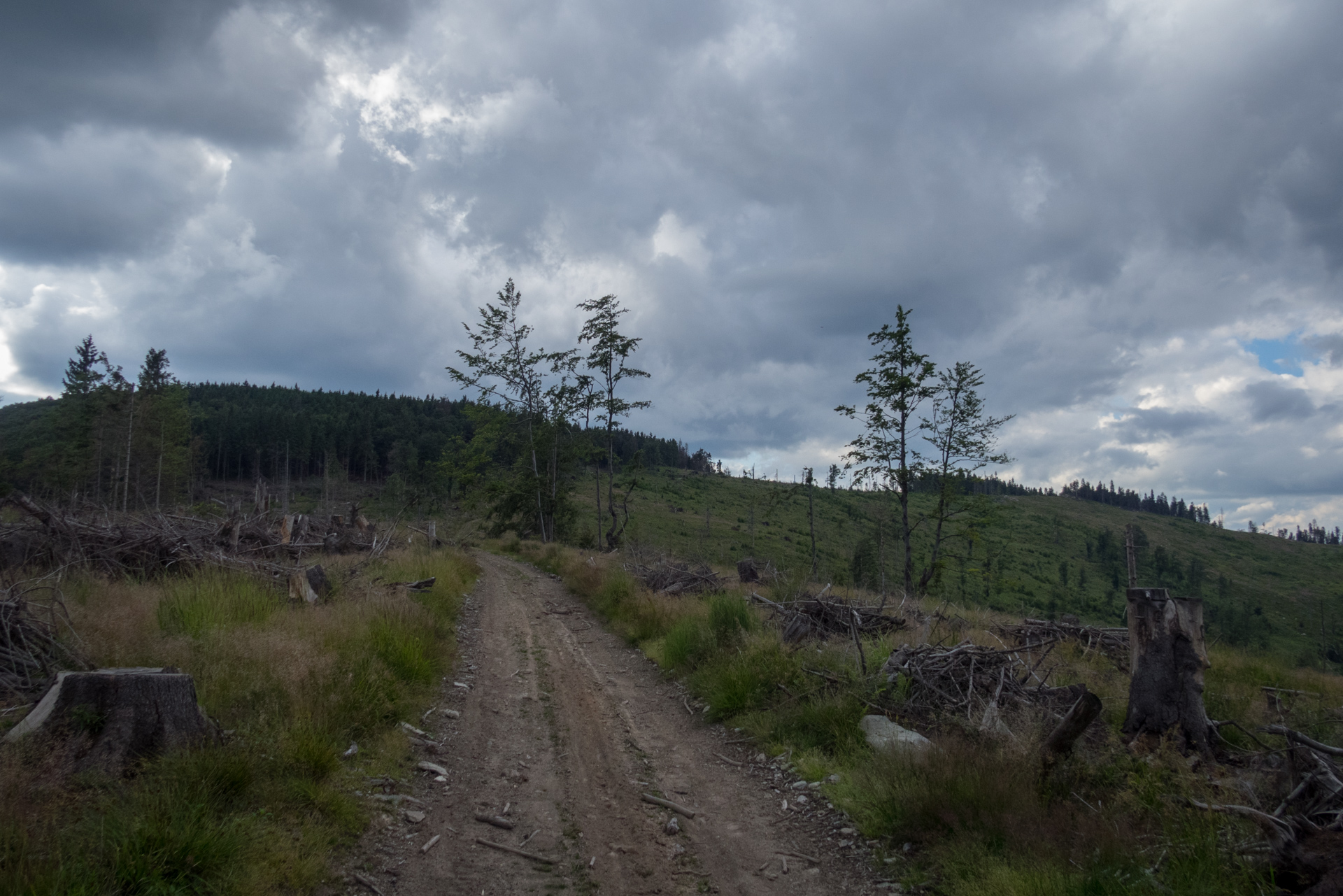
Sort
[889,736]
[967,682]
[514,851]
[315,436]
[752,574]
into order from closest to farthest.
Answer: [514,851], [889,736], [967,682], [752,574], [315,436]

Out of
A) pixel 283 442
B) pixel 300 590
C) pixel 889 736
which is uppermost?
pixel 283 442

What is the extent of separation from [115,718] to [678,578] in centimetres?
1200

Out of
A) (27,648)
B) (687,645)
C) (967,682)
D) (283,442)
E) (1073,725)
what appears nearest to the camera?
(1073,725)

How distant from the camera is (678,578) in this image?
1538cm

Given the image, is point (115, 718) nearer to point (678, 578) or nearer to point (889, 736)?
point (889, 736)

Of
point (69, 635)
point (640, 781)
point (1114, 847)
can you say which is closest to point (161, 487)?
point (69, 635)

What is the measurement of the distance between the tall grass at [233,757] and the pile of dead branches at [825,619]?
5.34m

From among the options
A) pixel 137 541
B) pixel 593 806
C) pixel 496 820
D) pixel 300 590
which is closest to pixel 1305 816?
pixel 593 806

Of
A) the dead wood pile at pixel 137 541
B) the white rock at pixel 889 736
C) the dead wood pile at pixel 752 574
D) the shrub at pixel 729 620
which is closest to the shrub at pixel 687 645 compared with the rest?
the shrub at pixel 729 620

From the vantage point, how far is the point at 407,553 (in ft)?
56.7

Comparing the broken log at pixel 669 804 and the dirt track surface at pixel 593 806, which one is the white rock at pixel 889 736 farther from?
the broken log at pixel 669 804

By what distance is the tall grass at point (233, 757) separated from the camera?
322 centimetres

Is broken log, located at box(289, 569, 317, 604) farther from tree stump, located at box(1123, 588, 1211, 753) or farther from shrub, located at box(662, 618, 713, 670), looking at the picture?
tree stump, located at box(1123, 588, 1211, 753)

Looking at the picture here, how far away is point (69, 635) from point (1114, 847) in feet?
27.0
